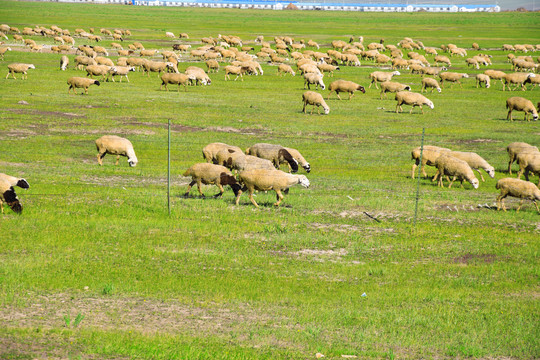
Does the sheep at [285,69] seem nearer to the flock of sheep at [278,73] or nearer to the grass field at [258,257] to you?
the flock of sheep at [278,73]

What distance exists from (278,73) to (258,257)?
50.8 m

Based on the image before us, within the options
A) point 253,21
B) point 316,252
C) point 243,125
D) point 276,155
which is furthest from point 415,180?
point 253,21

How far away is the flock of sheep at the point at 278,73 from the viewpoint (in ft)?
66.1

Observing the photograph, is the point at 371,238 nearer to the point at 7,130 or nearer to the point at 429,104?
the point at 7,130

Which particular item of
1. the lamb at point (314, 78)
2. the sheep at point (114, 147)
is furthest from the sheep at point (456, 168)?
the lamb at point (314, 78)

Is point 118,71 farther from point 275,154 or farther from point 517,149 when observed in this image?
point 517,149

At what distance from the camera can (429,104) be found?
4316cm

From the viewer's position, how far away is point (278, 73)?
2537 inches

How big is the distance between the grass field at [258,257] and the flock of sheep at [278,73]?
32.9 inches

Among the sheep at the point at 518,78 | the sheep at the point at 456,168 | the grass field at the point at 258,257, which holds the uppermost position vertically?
the sheep at the point at 518,78

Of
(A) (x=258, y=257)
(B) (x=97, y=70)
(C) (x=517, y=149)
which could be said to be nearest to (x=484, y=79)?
(B) (x=97, y=70)

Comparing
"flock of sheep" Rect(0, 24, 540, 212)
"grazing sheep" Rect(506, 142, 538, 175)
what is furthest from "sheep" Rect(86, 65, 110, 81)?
"grazing sheep" Rect(506, 142, 538, 175)

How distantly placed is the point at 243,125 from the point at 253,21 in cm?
11754

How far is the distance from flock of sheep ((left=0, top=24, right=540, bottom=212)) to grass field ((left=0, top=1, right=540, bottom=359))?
2.74ft
